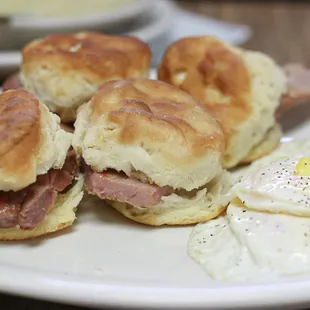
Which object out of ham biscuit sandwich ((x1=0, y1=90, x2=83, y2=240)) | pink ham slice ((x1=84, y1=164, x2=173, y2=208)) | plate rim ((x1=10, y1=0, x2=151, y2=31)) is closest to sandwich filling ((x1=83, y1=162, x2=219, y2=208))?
pink ham slice ((x1=84, y1=164, x2=173, y2=208))

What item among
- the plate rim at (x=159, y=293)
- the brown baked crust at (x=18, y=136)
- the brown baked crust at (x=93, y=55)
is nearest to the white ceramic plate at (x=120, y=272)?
the plate rim at (x=159, y=293)

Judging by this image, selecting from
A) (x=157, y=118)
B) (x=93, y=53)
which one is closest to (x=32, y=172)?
(x=157, y=118)

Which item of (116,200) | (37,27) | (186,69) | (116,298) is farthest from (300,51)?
(116,298)

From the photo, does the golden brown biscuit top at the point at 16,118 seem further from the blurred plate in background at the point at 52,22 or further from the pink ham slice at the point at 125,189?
the blurred plate in background at the point at 52,22

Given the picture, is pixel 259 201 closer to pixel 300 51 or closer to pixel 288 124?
pixel 288 124

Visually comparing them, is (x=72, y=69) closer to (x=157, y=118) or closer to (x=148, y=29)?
(x=157, y=118)
